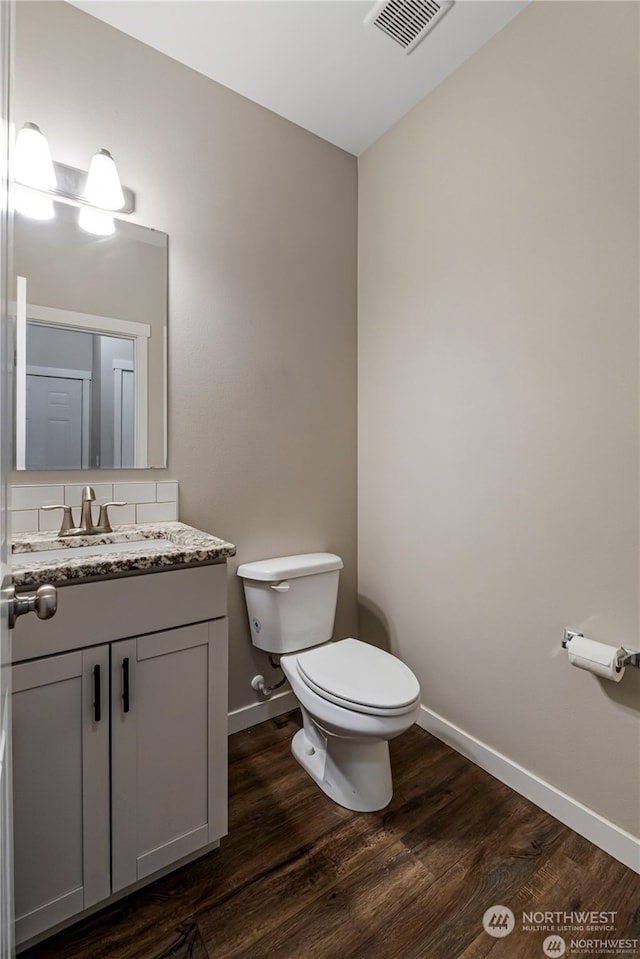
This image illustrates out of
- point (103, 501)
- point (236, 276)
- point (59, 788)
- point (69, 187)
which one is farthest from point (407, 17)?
point (59, 788)

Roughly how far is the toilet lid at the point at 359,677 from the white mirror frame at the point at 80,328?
94cm

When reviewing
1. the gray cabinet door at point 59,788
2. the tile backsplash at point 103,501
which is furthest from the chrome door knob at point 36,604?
the tile backsplash at point 103,501

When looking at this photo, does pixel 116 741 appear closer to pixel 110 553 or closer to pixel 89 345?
pixel 110 553

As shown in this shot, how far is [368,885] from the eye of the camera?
49.4 inches

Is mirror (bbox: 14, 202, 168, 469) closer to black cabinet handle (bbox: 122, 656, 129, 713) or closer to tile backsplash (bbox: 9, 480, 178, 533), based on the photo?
tile backsplash (bbox: 9, 480, 178, 533)

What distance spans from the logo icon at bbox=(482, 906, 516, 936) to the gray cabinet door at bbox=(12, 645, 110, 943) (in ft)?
3.09

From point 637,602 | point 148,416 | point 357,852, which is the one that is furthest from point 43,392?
point 637,602

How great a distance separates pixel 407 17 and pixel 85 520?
1966mm

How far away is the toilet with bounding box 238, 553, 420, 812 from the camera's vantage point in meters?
1.39

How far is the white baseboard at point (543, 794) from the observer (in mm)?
1318

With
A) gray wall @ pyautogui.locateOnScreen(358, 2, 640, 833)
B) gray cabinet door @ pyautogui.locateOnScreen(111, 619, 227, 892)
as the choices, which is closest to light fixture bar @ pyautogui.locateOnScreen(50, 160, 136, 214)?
gray wall @ pyautogui.locateOnScreen(358, 2, 640, 833)

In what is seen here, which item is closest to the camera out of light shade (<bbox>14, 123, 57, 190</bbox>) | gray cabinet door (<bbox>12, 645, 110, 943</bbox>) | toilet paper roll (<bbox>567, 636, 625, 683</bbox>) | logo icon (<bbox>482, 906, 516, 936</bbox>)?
gray cabinet door (<bbox>12, 645, 110, 943</bbox>)

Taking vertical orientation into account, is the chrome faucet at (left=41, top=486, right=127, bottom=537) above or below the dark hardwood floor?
above

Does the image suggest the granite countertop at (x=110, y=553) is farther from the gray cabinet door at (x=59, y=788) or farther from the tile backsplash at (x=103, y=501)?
the gray cabinet door at (x=59, y=788)
